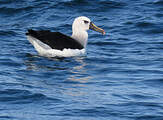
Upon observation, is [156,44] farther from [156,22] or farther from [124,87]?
[124,87]

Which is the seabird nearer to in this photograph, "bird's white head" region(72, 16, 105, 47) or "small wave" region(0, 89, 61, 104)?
"bird's white head" region(72, 16, 105, 47)

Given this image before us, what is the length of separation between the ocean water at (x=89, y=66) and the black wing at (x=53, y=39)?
1.71ft

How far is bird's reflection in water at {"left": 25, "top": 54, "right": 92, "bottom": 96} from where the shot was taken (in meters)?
10.1

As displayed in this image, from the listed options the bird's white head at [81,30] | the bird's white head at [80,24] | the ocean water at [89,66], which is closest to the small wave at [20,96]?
the ocean water at [89,66]

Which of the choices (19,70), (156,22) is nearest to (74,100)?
(19,70)

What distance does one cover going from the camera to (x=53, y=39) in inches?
543

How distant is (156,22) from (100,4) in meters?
3.12

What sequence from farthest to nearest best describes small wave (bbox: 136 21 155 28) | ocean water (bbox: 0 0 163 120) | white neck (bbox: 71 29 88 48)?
small wave (bbox: 136 21 155 28)
white neck (bbox: 71 29 88 48)
ocean water (bbox: 0 0 163 120)

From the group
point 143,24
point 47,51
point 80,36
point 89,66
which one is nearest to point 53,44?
point 47,51

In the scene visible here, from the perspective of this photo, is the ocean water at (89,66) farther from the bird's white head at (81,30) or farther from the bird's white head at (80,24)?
the bird's white head at (80,24)

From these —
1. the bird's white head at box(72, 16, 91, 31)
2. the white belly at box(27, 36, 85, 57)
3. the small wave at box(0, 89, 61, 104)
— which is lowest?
the white belly at box(27, 36, 85, 57)

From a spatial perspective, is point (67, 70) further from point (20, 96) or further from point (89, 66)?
point (20, 96)

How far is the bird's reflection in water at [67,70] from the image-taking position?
10078 mm

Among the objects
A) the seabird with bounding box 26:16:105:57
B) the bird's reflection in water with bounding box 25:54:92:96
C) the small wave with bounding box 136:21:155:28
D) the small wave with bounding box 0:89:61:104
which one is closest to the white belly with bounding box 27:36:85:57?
the seabird with bounding box 26:16:105:57
